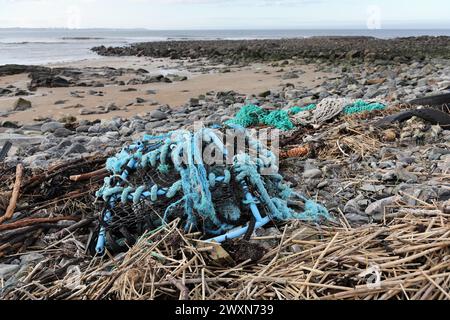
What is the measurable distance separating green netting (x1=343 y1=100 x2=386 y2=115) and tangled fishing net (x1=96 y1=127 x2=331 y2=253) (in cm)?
300

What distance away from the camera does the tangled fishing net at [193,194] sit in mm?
2406

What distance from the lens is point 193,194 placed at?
2.40 meters

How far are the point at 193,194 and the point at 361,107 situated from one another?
12.4 ft

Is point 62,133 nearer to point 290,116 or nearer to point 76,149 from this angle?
point 76,149

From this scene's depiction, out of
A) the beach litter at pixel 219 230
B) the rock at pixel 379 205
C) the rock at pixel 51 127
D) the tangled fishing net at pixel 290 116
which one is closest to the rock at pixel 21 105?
the rock at pixel 51 127

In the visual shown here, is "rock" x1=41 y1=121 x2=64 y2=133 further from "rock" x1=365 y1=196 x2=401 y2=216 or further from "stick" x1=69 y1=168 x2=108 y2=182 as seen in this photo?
"rock" x1=365 y1=196 x2=401 y2=216

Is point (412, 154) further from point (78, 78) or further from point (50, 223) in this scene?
point (78, 78)

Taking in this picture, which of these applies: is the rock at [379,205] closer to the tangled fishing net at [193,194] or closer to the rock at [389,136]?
the tangled fishing net at [193,194]

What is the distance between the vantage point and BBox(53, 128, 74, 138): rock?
6.50 meters

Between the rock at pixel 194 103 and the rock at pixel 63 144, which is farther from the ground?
the rock at pixel 63 144

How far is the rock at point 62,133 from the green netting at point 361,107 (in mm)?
4094

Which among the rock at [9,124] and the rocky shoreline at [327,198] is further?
the rock at [9,124]
